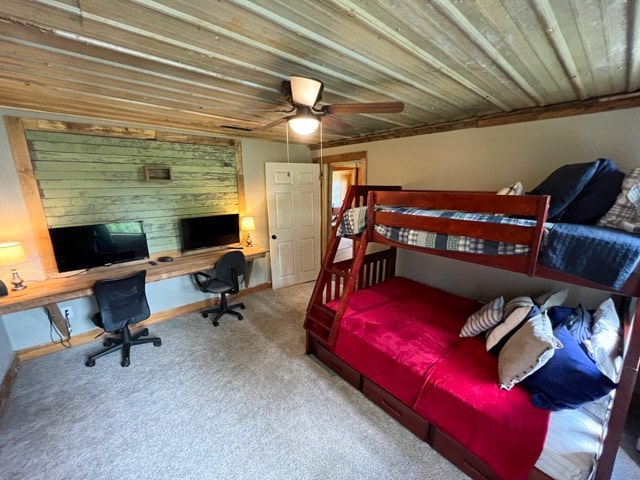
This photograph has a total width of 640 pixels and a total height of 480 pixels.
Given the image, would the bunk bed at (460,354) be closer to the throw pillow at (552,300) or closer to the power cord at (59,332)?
the throw pillow at (552,300)

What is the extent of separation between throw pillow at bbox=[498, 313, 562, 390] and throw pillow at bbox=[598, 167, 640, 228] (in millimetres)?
672

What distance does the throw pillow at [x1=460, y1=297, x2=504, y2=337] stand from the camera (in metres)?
1.89

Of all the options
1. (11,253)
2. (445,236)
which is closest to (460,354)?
(445,236)

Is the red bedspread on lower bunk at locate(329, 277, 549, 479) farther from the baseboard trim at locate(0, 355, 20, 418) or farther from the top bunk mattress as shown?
the baseboard trim at locate(0, 355, 20, 418)

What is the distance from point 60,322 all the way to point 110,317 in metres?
0.82

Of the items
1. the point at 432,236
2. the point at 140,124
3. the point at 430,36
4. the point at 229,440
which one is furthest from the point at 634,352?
the point at 140,124

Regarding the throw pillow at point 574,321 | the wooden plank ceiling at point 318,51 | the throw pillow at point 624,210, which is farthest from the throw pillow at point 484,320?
the wooden plank ceiling at point 318,51

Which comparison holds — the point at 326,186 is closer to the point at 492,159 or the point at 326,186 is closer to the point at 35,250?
the point at 492,159

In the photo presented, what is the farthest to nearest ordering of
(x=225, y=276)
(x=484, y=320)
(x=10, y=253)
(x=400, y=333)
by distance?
(x=225, y=276)
(x=10, y=253)
(x=400, y=333)
(x=484, y=320)

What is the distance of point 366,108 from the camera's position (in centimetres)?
158

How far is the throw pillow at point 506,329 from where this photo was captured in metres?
1.67

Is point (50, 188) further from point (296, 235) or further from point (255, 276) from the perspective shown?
point (296, 235)

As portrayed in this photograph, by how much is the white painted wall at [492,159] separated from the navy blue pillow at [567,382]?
3.76ft

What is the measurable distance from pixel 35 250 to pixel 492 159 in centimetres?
451
